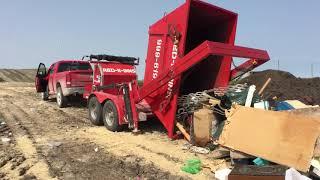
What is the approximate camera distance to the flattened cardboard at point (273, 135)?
6.88 m

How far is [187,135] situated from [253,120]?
2040mm

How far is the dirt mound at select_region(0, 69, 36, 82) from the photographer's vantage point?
4178cm

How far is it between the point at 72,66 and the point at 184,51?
7.72 metres

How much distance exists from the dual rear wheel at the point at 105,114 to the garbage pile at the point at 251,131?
1857 millimetres

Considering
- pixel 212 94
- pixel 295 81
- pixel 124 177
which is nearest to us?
pixel 124 177

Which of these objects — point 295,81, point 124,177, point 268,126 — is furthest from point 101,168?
point 295,81

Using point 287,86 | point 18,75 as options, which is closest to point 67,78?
point 287,86

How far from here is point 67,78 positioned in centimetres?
1552

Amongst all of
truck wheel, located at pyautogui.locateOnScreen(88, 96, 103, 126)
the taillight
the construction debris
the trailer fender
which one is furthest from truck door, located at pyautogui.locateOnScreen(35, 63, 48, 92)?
the construction debris

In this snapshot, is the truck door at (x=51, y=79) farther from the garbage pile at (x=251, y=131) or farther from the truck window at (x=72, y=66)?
the garbage pile at (x=251, y=131)

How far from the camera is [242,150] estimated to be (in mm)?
7594

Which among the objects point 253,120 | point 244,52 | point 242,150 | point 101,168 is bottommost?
point 101,168

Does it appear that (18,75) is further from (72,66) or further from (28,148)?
(28,148)

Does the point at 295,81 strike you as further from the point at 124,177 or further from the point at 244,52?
the point at 124,177
